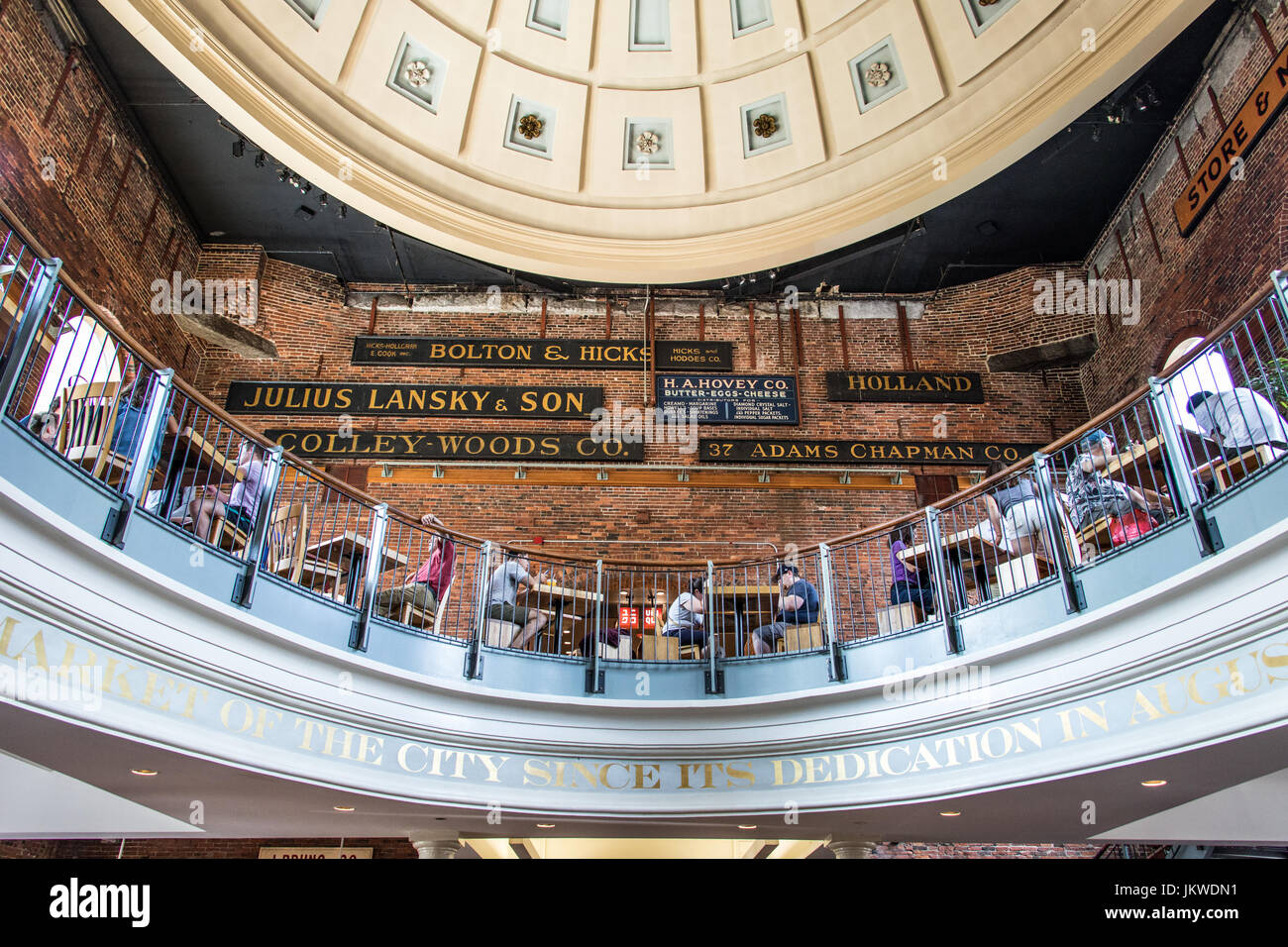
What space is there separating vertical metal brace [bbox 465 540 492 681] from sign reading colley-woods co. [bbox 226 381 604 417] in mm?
5313

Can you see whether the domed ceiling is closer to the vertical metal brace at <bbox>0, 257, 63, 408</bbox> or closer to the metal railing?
the metal railing

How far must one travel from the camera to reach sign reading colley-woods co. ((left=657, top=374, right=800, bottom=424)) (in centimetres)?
1234

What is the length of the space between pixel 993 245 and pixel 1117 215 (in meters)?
1.56

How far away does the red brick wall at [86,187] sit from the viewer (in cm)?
850

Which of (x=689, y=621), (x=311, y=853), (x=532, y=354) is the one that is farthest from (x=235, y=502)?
(x=532, y=354)

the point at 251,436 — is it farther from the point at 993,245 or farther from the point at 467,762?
the point at 993,245

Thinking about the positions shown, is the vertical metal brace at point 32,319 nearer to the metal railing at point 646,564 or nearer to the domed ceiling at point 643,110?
the metal railing at point 646,564

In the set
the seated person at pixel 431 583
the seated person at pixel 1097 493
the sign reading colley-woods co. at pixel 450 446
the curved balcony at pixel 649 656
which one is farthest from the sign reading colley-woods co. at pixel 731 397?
the seated person at pixel 1097 493

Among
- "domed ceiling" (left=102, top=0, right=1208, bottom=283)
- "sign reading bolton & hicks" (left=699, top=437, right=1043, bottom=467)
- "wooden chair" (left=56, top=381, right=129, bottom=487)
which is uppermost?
"domed ceiling" (left=102, top=0, right=1208, bottom=283)

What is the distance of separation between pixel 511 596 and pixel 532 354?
6.03m

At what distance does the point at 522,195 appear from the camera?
12000 millimetres

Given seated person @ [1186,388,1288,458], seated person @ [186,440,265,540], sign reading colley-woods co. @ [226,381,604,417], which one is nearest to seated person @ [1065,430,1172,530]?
seated person @ [1186,388,1288,458]

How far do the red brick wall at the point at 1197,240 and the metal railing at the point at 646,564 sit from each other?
2.89 feet
